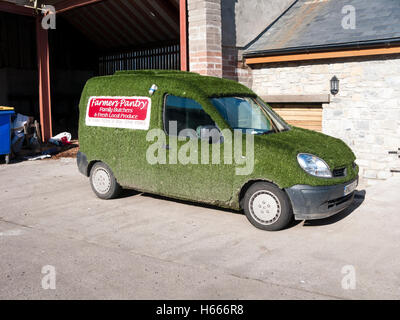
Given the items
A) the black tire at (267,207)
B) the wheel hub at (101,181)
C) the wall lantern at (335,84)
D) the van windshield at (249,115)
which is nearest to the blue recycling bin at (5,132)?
the wheel hub at (101,181)

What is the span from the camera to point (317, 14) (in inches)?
500

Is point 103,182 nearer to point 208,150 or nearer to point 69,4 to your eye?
point 208,150

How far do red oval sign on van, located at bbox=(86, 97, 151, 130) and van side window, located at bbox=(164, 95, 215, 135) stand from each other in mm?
327

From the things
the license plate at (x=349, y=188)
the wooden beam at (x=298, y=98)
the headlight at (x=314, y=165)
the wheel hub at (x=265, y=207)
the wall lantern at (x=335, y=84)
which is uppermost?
the wall lantern at (x=335, y=84)

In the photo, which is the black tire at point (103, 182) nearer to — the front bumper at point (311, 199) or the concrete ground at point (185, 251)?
the concrete ground at point (185, 251)

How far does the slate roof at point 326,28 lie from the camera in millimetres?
10570

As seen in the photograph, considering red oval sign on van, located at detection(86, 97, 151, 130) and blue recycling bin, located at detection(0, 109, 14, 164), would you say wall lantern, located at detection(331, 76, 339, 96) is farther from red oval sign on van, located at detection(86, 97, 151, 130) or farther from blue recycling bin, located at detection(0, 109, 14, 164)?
blue recycling bin, located at detection(0, 109, 14, 164)

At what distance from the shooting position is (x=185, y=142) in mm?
6695

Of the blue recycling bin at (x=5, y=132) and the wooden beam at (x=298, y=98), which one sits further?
the blue recycling bin at (x=5, y=132)

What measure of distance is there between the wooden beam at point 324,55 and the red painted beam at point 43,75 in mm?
6583

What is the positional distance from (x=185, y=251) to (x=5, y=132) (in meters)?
7.94

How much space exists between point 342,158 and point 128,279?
3.42 m

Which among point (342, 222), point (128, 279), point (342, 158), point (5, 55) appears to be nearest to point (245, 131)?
point (342, 158)
